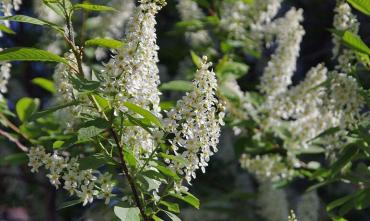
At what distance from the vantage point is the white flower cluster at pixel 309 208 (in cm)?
407

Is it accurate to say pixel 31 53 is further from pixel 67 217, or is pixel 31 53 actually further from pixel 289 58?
pixel 67 217

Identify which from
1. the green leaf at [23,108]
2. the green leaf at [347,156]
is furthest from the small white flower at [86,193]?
the green leaf at [23,108]

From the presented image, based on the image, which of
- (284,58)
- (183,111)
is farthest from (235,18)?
(183,111)

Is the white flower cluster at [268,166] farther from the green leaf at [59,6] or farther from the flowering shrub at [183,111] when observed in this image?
the green leaf at [59,6]

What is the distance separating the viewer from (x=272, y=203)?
14.5 feet

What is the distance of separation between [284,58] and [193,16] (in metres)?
0.84

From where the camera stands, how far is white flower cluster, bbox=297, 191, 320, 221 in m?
4.07

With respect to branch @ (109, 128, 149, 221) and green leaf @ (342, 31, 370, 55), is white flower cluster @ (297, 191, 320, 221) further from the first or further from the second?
branch @ (109, 128, 149, 221)

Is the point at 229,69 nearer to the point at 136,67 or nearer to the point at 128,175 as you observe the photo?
the point at 128,175

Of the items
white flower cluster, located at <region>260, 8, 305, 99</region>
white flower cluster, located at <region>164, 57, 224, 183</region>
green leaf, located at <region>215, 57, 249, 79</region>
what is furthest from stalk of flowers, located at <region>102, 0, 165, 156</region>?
green leaf, located at <region>215, 57, 249, 79</region>

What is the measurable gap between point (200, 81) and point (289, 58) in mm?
1907

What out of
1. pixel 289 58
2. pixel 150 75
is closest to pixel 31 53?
pixel 150 75

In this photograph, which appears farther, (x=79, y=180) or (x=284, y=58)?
(x=284, y=58)

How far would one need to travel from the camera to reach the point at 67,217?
4898 mm
